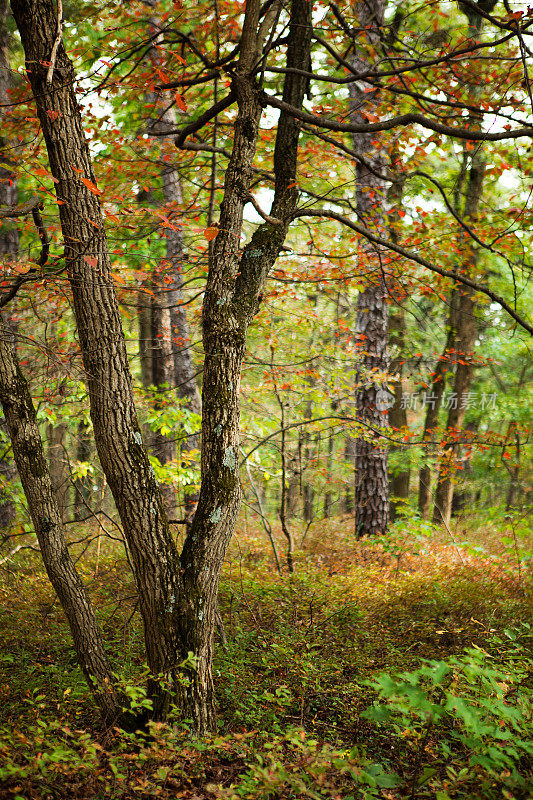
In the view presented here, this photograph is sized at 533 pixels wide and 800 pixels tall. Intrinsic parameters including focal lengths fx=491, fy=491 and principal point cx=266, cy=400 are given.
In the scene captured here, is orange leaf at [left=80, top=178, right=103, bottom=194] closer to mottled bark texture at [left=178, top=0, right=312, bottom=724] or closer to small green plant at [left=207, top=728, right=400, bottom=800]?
mottled bark texture at [left=178, top=0, right=312, bottom=724]

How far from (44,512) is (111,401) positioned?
1112 millimetres

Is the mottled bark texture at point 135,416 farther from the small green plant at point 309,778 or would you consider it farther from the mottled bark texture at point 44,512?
the small green plant at point 309,778

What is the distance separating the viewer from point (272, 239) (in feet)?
12.5

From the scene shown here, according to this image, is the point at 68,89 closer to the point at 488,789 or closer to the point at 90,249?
the point at 90,249

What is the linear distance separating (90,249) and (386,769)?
3.77 m

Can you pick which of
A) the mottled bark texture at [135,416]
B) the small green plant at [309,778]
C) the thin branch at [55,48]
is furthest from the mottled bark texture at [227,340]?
the thin branch at [55,48]

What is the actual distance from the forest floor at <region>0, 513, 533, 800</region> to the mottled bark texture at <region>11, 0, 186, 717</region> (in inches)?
19.0

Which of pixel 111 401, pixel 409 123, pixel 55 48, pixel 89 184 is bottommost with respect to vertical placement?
pixel 111 401

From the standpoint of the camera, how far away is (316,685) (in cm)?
395

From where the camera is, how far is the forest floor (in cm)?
246

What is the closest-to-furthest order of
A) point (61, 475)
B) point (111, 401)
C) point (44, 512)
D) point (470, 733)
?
point (470, 733) → point (111, 401) → point (44, 512) → point (61, 475)

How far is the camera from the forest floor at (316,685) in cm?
246

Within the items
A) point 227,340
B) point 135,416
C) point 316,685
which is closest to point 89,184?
point 227,340

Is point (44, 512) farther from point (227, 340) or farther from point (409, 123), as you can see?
point (409, 123)
